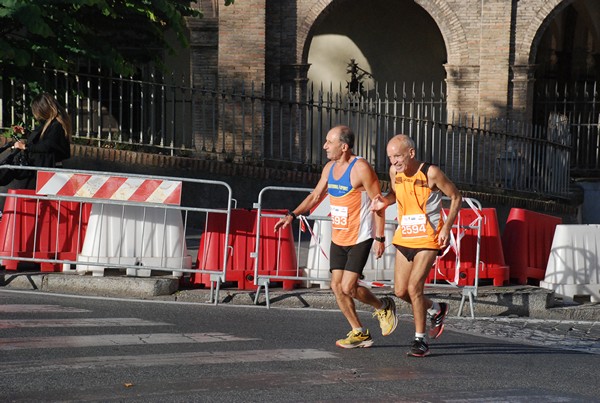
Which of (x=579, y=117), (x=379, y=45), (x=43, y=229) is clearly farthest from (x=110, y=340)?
(x=379, y=45)

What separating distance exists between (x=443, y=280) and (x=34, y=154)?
4.78m

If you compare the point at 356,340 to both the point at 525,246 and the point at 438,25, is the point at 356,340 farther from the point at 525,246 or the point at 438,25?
the point at 438,25

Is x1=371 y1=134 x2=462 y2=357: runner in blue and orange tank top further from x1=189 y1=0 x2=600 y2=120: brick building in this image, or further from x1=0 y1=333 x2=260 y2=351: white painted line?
x1=189 y1=0 x2=600 y2=120: brick building

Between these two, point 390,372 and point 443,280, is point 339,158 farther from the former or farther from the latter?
point 443,280

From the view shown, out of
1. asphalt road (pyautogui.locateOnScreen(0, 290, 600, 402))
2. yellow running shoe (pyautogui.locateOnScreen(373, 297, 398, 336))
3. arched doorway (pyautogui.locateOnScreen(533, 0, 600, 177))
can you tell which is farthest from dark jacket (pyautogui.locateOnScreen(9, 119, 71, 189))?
arched doorway (pyautogui.locateOnScreen(533, 0, 600, 177))

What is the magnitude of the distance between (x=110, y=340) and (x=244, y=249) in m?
3.66

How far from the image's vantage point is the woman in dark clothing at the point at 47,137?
1312cm

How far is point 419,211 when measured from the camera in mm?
8797

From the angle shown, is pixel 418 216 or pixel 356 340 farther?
pixel 356 340

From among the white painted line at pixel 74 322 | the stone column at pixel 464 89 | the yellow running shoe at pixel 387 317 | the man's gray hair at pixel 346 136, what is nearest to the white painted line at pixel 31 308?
the white painted line at pixel 74 322

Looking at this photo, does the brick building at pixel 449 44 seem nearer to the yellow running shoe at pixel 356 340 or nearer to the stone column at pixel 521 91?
the stone column at pixel 521 91

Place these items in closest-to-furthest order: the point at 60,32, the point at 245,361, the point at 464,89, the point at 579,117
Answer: the point at 245,361, the point at 60,32, the point at 464,89, the point at 579,117

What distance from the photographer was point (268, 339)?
9125 millimetres

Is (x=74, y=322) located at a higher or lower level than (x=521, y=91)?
lower
